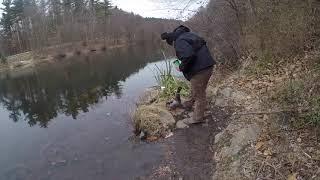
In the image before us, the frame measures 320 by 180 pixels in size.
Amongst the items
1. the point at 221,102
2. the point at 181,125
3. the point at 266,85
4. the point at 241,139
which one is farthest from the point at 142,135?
the point at 241,139

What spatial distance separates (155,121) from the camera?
27.4 ft

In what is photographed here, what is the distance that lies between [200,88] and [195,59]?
2.19 feet

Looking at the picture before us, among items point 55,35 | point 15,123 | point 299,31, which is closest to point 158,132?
point 299,31

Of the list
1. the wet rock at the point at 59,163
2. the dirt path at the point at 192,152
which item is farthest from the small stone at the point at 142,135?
the wet rock at the point at 59,163

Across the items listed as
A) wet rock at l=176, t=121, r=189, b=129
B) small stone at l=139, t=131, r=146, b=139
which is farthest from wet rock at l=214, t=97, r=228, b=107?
small stone at l=139, t=131, r=146, b=139

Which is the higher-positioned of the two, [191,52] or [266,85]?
[191,52]

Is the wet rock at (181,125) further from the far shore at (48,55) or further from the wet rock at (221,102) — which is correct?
the far shore at (48,55)

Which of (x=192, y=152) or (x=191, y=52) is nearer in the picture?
(x=192, y=152)

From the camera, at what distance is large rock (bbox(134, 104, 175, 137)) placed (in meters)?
8.19

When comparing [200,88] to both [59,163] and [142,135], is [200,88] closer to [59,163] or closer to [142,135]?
[142,135]

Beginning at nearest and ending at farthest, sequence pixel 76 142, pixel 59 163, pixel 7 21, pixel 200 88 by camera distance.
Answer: pixel 200 88 < pixel 59 163 < pixel 76 142 < pixel 7 21

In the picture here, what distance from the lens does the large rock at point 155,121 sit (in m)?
8.19

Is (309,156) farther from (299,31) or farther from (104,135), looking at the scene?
(104,135)

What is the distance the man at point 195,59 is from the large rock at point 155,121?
73 centimetres
